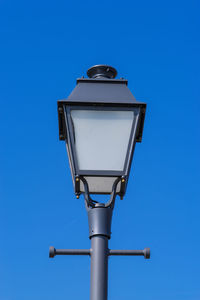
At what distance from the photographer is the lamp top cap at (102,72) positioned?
160 inches

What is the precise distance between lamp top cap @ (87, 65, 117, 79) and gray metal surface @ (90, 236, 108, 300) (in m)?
1.69

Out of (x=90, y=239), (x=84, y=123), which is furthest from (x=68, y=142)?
(x=90, y=239)

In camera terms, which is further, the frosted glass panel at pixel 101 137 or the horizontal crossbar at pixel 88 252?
the frosted glass panel at pixel 101 137

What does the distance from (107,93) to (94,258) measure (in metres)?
1.39

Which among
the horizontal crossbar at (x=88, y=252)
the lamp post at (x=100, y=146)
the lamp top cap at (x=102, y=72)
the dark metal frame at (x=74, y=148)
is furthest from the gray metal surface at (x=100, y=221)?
the lamp top cap at (x=102, y=72)

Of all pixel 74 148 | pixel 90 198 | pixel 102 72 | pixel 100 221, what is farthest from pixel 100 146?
pixel 102 72

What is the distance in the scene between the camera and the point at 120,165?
320cm

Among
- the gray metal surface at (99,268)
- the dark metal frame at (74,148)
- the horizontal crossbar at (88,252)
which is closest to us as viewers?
the gray metal surface at (99,268)

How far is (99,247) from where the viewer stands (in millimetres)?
2953

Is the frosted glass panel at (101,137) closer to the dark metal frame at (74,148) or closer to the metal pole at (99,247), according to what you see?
the dark metal frame at (74,148)

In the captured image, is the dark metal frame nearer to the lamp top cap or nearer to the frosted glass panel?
the frosted glass panel

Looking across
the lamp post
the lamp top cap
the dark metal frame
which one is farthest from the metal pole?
the lamp top cap

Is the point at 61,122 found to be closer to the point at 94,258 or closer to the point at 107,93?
the point at 107,93

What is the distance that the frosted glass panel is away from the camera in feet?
10.5
